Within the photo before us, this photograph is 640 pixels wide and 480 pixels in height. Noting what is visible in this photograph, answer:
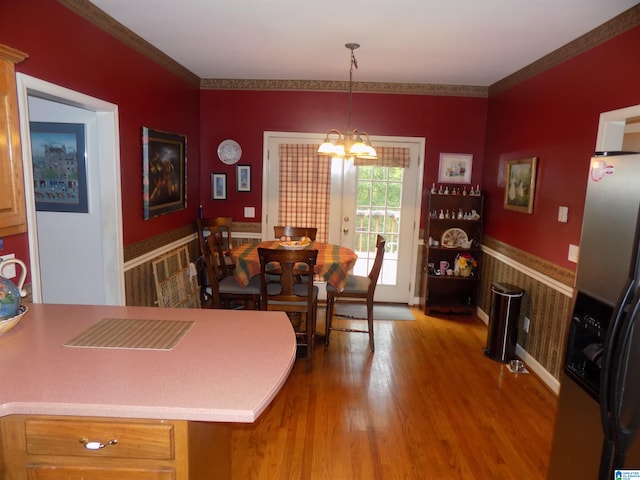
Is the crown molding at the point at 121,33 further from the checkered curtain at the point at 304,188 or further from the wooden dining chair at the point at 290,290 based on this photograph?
the wooden dining chair at the point at 290,290

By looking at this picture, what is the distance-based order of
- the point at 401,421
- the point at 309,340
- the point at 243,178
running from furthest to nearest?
the point at 243,178, the point at 309,340, the point at 401,421

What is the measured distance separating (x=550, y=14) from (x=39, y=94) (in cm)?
321

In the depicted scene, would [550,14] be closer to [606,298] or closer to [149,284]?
[606,298]

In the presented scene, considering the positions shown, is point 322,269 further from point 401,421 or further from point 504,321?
point 504,321

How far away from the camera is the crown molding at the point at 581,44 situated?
8.66 feet

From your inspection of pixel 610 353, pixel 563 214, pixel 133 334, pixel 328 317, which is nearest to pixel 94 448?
pixel 133 334

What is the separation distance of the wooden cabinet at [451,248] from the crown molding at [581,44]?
1.37 meters

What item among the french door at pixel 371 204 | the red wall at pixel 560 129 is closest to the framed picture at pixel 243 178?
the french door at pixel 371 204

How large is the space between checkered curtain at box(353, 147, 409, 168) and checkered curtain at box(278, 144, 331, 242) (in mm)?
503

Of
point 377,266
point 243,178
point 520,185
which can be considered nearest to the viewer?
point 377,266

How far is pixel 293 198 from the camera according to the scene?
5.25 m

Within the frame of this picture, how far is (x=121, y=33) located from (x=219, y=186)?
2242 mm

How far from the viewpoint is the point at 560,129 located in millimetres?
3391

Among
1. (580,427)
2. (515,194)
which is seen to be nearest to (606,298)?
(580,427)
